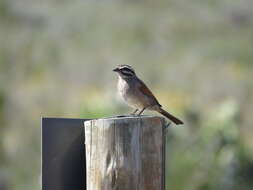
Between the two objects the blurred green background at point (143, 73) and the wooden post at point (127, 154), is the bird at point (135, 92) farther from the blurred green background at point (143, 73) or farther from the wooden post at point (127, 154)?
the blurred green background at point (143, 73)

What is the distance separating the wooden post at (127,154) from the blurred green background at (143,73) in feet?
35.1

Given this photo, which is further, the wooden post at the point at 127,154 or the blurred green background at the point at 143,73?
the blurred green background at the point at 143,73

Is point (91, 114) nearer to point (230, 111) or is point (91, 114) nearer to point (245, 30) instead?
point (230, 111)

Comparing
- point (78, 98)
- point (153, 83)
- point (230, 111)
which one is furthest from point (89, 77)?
point (230, 111)

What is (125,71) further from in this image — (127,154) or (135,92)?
(127,154)

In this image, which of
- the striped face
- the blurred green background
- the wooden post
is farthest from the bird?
the blurred green background

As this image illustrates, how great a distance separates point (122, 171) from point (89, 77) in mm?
37423

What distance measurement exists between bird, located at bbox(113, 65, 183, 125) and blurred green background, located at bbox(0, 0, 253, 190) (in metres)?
6.37

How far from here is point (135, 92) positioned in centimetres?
890

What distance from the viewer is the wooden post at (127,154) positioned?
4.63 meters

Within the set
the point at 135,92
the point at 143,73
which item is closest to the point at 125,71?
the point at 135,92

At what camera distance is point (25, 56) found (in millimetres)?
37562

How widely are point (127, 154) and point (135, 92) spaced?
14.1ft

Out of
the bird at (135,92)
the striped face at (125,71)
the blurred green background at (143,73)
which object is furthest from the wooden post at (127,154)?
the blurred green background at (143,73)
